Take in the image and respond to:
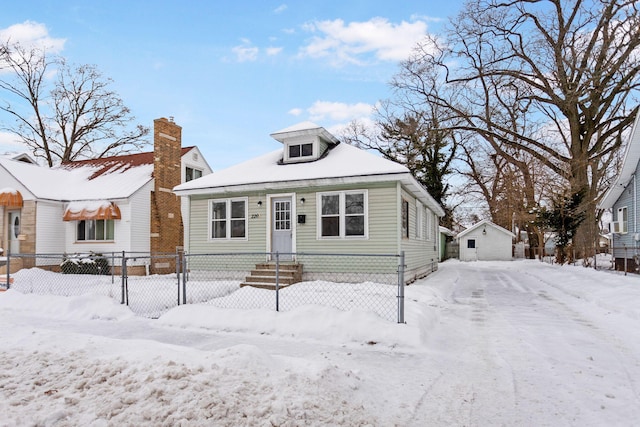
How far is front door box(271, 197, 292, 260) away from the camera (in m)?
12.5

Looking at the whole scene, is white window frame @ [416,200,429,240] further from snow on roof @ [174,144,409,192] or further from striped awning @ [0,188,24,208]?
striped awning @ [0,188,24,208]

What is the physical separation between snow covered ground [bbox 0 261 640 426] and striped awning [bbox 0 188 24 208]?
1191cm

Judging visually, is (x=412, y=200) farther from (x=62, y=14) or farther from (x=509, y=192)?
(x=509, y=192)

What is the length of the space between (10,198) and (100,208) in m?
3.94

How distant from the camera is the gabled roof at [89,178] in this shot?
1733cm

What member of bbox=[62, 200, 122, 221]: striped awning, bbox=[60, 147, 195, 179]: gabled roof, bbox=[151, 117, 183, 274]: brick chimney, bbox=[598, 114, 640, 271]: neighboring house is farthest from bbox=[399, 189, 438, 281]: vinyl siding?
bbox=[62, 200, 122, 221]: striped awning

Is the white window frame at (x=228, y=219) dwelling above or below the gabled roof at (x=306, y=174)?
below

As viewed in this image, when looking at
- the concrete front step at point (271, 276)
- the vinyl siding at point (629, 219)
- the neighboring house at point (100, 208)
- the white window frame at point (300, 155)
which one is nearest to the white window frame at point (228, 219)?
the concrete front step at point (271, 276)

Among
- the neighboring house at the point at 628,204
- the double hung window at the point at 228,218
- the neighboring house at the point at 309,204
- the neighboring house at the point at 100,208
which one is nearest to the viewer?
the neighboring house at the point at 309,204

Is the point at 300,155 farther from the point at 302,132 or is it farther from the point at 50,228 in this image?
the point at 50,228

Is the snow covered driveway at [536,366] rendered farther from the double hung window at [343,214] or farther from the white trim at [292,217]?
the white trim at [292,217]

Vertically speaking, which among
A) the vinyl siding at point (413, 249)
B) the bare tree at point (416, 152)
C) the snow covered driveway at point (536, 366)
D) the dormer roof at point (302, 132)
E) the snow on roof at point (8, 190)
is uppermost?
the bare tree at point (416, 152)

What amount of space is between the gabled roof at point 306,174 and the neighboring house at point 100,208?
471 cm

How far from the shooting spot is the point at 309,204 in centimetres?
1223
